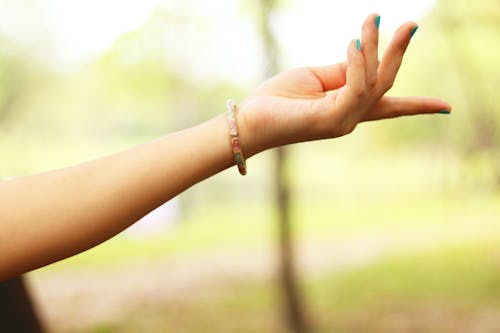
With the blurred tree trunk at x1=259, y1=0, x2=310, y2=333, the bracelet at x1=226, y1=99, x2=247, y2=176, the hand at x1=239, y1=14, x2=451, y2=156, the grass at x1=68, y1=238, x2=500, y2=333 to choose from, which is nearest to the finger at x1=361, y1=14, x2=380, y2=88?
the hand at x1=239, y1=14, x2=451, y2=156

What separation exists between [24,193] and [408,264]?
848 cm

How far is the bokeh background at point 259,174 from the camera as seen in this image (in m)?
6.79

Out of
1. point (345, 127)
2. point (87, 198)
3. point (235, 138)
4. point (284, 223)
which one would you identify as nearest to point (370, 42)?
point (345, 127)

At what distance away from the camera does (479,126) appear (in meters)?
8.46

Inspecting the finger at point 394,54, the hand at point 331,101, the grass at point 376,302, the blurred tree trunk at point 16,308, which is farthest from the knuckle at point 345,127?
the grass at point 376,302

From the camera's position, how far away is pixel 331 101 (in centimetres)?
109

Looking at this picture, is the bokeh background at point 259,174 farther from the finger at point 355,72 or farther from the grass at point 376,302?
the finger at point 355,72

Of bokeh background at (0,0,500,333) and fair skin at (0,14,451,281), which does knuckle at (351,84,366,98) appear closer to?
fair skin at (0,14,451,281)

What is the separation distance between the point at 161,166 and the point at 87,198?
0.55 ft

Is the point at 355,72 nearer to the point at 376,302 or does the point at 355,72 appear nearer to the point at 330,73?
the point at 330,73

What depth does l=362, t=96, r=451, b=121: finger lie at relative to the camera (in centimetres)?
117

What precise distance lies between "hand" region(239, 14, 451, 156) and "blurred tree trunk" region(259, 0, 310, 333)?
13.5 ft

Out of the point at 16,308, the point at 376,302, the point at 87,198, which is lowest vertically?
the point at 376,302

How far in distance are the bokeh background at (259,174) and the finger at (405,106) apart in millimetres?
4170
